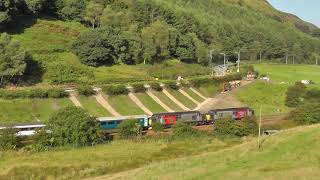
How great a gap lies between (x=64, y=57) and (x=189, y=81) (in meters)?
31.1

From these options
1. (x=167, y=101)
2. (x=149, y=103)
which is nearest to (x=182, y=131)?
(x=149, y=103)

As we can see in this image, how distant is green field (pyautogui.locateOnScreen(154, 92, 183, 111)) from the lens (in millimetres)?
108875

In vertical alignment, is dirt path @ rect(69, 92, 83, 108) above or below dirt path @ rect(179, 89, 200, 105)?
above

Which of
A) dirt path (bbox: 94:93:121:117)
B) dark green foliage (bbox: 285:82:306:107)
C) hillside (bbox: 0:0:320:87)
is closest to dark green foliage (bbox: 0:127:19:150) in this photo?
dirt path (bbox: 94:93:121:117)

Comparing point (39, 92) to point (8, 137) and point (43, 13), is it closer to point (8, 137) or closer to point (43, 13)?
point (8, 137)

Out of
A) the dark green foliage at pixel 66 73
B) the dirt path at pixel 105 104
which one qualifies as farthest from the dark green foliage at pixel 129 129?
the dark green foliage at pixel 66 73

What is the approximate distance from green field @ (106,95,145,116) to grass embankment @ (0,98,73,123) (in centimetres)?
963

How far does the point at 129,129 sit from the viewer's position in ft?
259

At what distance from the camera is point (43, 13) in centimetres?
14638

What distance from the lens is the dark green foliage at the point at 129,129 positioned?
7881 centimetres

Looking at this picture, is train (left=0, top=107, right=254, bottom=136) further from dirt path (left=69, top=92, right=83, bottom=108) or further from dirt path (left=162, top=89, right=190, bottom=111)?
dirt path (left=69, top=92, right=83, bottom=108)

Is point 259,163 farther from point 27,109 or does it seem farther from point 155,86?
point 155,86

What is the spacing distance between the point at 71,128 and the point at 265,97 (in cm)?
6378

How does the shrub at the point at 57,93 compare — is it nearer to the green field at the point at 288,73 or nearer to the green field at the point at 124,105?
the green field at the point at 124,105
